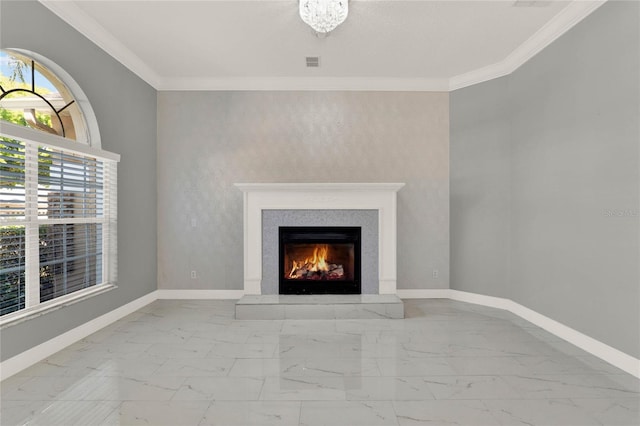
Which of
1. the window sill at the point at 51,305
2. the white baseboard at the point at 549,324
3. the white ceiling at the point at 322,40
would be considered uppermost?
the white ceiling at the point at 322,40

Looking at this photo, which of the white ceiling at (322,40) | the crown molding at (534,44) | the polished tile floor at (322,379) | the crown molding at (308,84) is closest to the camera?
the polished tile floor at (322,379)

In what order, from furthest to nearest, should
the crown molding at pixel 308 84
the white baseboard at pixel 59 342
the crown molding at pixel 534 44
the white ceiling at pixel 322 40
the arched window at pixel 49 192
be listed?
the crown molding at pixel 308 84
the white ceiling at pixel 322 40
the crown molding at pixel 534 44
the arched window at pixel 49 192
the white baseboard at pixel 59 342

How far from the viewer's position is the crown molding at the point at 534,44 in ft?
9.50

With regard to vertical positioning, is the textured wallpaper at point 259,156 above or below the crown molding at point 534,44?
below

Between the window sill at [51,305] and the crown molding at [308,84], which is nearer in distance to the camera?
the window sill at [51,305]

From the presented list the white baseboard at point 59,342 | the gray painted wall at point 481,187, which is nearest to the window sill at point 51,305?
the white baseboard at point 59,342

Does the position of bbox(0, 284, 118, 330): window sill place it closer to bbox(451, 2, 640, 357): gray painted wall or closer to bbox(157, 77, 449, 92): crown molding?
bbox(157, 77, 449, 92): crown molding

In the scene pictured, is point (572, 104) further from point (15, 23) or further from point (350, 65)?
point (15, 23)

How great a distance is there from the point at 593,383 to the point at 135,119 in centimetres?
503

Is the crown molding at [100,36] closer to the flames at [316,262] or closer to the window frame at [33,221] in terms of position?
the window frame at [33,221]

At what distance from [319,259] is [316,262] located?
6cm

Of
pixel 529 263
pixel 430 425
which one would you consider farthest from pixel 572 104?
pixel 430 425

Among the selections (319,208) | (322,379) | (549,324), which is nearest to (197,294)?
(319,208)

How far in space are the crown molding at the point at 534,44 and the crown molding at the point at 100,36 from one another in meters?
3.94
